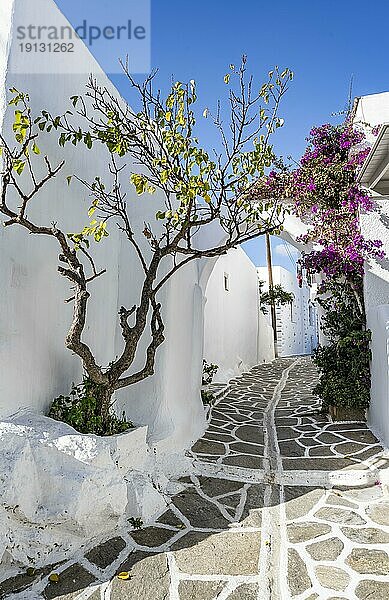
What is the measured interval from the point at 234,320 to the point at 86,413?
12.1 metres

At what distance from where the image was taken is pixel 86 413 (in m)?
5.54

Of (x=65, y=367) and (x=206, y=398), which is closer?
(x=65, y=367)

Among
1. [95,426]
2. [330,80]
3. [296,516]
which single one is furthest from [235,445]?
[330,80]

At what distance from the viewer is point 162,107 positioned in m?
5.52

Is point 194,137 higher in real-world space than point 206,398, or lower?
higher

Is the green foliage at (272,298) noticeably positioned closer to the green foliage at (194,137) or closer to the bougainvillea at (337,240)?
the bougainvillea at (337,240)

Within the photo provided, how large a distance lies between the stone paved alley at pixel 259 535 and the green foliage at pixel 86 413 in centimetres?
114

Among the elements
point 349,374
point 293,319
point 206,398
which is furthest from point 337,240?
point 293,319

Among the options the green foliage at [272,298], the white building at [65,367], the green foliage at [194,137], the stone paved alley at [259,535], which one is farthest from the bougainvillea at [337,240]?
the green foliage at [272,298]

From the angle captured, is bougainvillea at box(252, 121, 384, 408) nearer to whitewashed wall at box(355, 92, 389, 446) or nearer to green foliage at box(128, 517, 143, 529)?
whitewashed wall at box(355, 92, 389, 446)

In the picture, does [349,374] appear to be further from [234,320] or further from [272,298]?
[272,298]

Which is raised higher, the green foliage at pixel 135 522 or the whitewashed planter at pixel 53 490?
the whitewashed planter at pixel 53 490

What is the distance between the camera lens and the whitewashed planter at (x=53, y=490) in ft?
13.8

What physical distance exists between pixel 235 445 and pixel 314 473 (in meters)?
1.60
